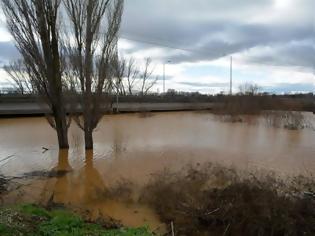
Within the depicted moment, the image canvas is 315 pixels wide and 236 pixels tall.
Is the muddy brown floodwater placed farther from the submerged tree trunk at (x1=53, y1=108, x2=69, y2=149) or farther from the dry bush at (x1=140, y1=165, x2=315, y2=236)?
the dry bush at (x1=140, y1=165, x2=315, y2=236)

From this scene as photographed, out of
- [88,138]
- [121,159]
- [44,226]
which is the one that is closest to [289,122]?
[88,138]

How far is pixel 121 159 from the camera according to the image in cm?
1454

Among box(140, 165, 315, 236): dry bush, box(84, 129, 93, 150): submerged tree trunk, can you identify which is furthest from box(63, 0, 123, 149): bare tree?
box(140, 165, 315, 236): dry bush

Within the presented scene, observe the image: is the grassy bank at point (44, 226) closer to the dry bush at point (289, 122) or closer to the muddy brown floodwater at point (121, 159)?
the muddy brown floodwater at point (121, 159)

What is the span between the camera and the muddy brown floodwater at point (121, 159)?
357 inches

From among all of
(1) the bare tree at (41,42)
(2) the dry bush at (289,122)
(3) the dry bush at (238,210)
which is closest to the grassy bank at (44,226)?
(3) the dry bush at (238,210)

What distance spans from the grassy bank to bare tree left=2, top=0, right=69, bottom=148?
900cm

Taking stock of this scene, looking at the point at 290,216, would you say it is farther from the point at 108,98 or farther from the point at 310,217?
the point at 108,98

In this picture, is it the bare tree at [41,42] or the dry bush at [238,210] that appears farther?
the bare tree at [41,42]

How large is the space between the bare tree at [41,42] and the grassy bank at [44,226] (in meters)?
9.00

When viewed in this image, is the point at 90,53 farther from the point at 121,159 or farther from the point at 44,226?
the point at 44,226

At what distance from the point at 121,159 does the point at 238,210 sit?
798 cm

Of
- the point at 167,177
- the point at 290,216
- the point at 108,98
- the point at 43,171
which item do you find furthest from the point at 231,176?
the point at 108,98

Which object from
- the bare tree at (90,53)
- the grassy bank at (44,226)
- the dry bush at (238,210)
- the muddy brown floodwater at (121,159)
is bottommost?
the muddy brown floodwater at (121,159)
